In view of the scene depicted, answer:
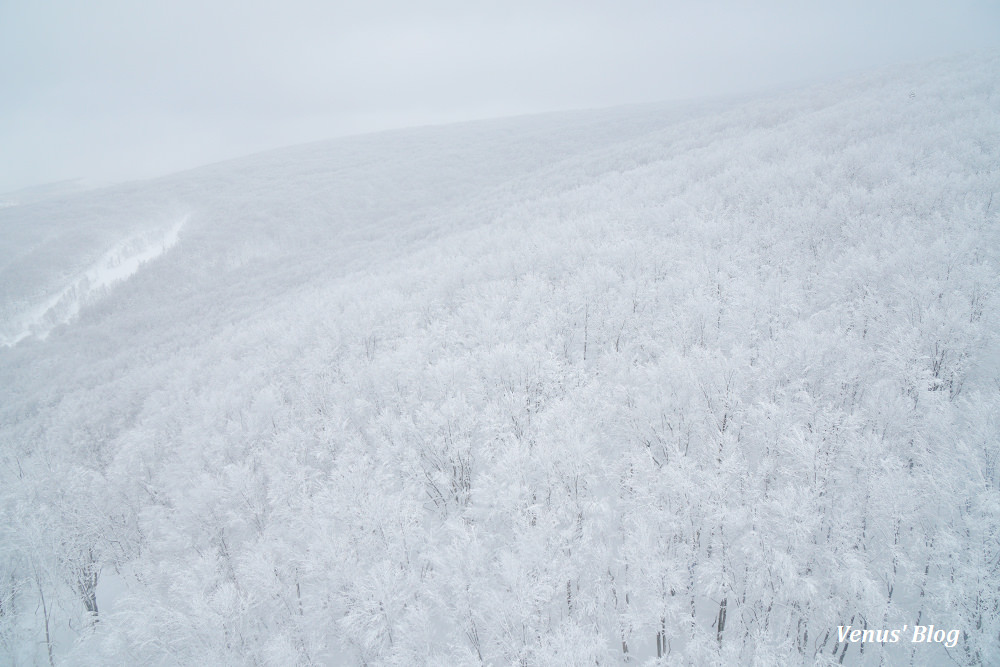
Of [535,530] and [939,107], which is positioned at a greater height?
[939,107]

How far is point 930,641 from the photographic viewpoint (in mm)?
9422

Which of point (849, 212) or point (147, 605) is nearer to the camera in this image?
point (147, 605)

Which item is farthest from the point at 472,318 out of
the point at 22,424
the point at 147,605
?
the point at 22,424

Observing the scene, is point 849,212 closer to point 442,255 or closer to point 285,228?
point 442,255

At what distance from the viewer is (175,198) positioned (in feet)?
403

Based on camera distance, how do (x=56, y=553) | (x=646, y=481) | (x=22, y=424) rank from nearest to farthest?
(x=646, y=481)
(x=56, y=553)
(x=22, y=424)

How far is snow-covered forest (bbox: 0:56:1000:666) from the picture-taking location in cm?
1048

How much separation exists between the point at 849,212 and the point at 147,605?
36.1m

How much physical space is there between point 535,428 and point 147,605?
13.6 m

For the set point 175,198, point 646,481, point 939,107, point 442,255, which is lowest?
point 646,481

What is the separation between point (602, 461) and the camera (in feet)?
46.9

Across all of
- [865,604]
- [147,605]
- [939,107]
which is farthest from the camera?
[939,107]

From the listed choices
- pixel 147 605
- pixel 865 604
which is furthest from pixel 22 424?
pixel 865 604

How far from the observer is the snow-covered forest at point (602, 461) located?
412 inches
